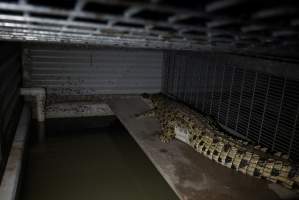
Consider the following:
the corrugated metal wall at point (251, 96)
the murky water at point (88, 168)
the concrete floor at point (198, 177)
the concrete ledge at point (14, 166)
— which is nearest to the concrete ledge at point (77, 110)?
the murky water at point (88, 168)

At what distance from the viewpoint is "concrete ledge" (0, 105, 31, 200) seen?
9.82 feet

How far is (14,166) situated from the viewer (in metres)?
3.60

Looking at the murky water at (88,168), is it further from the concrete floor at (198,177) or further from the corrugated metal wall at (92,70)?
the corrugated metal wall at (92,70)

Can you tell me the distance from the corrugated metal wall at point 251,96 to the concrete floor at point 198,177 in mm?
854

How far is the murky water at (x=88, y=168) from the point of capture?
13.0ft

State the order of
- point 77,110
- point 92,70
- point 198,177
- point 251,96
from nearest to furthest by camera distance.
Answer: point 198,177, point 251,96, point 77,110, point 92,70

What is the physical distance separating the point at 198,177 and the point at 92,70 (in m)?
4.69

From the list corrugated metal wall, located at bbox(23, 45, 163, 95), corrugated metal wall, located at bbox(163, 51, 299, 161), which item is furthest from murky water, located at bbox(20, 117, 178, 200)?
corrugated metal wall, located at bbox(163, 51, 299, 161)

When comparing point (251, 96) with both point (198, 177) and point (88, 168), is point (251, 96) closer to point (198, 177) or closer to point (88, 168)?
point (198, 177)

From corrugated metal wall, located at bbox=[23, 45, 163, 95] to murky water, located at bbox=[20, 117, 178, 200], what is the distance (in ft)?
4.42

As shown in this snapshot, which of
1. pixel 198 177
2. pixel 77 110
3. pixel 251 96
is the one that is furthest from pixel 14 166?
pixel 251 96

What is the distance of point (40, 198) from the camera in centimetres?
375

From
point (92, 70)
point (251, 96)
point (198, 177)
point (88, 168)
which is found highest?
point (92, 70)

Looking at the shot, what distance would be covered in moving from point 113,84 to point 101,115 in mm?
1001
